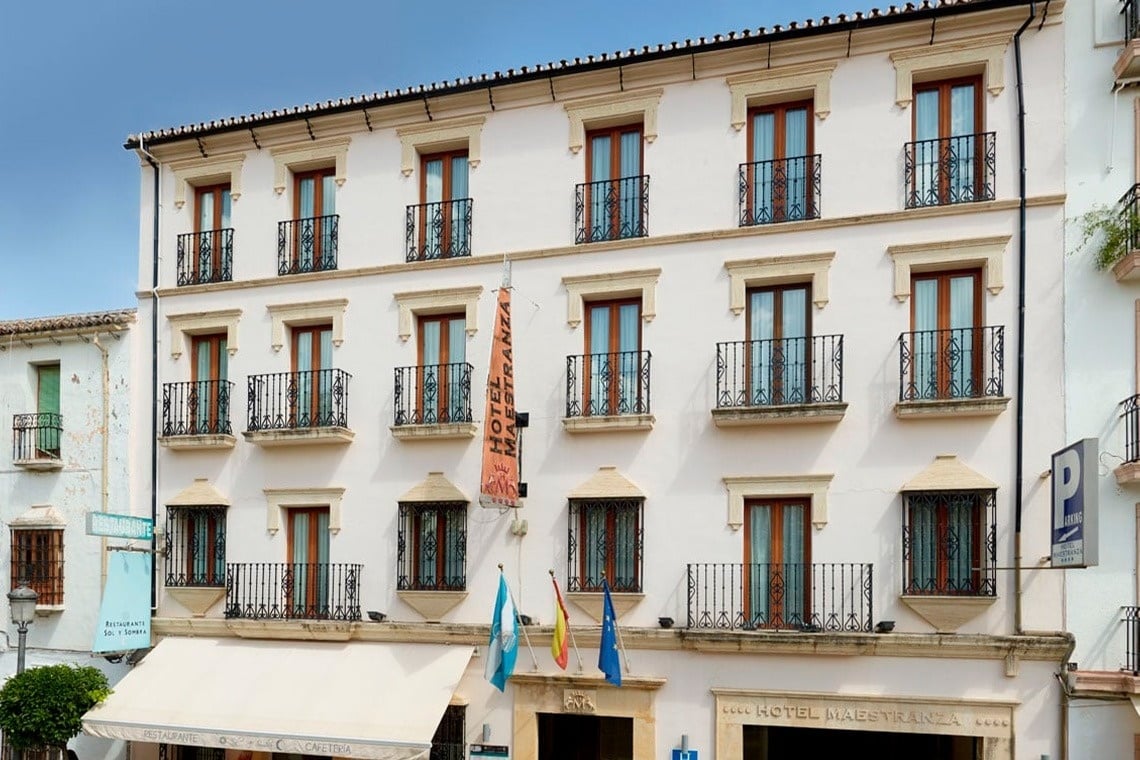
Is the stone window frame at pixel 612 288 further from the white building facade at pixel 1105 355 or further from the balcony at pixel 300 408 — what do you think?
the white building facade at pixel 1105 355

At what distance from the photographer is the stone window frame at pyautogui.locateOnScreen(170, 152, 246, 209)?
17594 millimetres

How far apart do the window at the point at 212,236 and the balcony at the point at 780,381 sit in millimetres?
8560

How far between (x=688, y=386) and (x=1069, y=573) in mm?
5379

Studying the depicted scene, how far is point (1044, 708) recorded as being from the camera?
42.4 feet

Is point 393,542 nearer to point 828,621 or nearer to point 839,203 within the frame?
point 828,621

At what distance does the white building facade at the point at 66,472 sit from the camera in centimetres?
1769

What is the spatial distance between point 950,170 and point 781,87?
259 cm

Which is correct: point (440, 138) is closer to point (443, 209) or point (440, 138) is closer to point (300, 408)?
point (443, 209)

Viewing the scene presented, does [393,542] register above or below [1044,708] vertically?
above

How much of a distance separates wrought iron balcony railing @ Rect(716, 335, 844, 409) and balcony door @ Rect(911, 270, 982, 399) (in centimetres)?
104

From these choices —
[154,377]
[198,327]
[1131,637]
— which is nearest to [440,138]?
[198,327]

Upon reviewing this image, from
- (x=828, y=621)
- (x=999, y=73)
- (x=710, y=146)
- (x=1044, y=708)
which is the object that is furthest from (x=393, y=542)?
(x=999, y=73)

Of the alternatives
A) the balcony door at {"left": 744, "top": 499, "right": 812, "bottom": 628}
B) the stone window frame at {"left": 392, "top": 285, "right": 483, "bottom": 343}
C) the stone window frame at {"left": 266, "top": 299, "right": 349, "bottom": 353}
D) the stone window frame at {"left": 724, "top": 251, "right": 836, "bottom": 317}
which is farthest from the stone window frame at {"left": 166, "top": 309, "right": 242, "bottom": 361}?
the balcony door at {"left": 744, "top": 499, "right": 812, "bottom": 628}

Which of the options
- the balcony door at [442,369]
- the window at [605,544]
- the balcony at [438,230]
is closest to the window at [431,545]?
the balcony door at [442,369]
